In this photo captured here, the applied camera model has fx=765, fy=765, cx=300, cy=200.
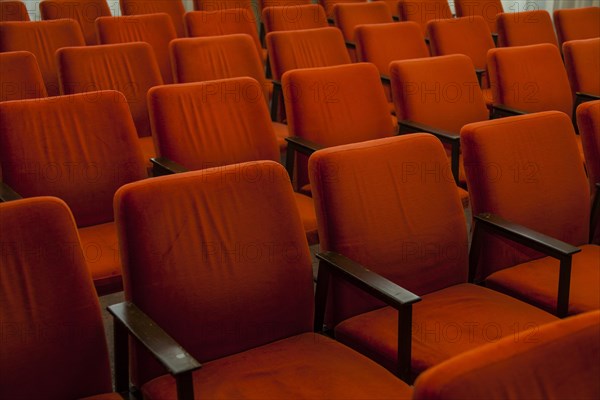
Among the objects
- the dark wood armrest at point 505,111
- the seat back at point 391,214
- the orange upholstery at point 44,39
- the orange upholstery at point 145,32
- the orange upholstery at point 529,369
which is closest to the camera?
the orange upholstery at point 529,369

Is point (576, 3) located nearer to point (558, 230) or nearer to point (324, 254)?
point (558, 230)

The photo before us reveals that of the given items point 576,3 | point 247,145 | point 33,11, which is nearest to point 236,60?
point 247,145

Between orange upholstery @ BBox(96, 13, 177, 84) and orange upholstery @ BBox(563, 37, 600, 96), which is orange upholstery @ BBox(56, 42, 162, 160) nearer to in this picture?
orange upholstery @ BBox(96, 13, 177, 84)

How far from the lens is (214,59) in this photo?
322 cm

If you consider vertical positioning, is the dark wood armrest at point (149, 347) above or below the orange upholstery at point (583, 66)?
below

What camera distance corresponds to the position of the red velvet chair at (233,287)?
1.53m

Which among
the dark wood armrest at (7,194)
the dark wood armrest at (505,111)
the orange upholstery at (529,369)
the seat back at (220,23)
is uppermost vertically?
the seat back at (220,23)

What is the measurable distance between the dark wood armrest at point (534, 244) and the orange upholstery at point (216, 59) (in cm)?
123

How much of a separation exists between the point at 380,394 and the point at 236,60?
2090 mm

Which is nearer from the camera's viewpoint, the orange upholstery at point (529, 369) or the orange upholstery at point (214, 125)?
the orange upholstery at point (529, 369)

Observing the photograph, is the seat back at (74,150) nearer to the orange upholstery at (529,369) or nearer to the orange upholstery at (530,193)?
the orange upholstery at (530,193)

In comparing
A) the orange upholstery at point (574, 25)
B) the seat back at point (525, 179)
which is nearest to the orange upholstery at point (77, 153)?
the seat back at point (525, 179)

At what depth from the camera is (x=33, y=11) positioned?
4938 mm

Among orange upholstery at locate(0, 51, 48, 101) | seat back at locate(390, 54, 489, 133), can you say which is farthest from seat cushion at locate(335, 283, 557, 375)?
orange upholstery at locate(0, 51, 48, 101)
